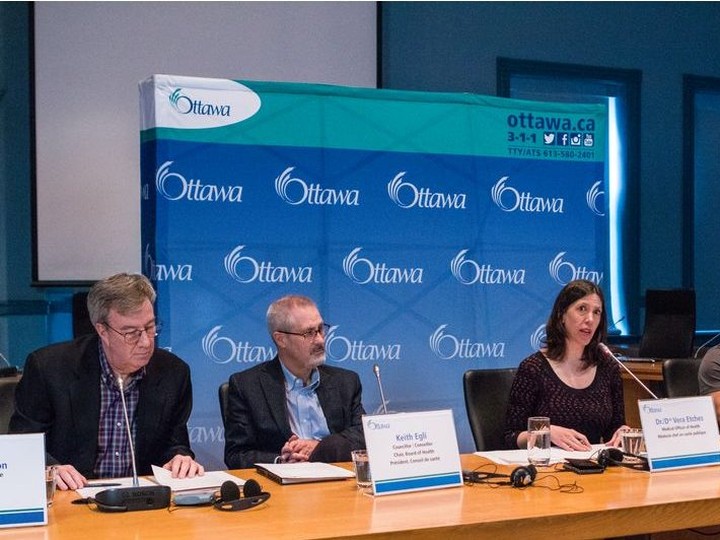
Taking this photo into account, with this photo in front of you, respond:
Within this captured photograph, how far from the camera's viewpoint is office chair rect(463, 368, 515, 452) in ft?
12.0

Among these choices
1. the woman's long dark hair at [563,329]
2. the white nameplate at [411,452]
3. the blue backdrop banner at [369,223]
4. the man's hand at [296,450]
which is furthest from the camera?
the blue backdrop banner at [369,223]

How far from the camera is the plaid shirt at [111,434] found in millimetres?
3127

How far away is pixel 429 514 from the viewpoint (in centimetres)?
239

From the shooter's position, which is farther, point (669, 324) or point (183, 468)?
point (669, 324)

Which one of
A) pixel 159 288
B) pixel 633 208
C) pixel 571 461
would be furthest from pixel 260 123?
pixel 633 208

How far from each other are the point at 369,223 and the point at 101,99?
1.76 m

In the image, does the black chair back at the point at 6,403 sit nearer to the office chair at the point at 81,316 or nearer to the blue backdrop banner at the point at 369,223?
the blue backdrop banner at the point at 369,223

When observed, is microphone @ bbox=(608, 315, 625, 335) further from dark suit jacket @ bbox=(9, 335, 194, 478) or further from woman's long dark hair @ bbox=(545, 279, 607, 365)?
dark suit jacket @ bbox=(9, 335, 194, 478)

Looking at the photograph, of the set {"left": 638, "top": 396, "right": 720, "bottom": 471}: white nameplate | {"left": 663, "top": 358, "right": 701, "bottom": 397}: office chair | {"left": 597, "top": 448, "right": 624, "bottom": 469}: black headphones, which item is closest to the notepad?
{"left": 597, "top": 448, "right": 624, "bottom": 469}: black headphones

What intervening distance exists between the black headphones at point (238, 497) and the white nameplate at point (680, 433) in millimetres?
1070

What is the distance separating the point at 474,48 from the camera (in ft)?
22.6

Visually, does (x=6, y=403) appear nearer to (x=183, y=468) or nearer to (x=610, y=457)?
(x=183, y=468)

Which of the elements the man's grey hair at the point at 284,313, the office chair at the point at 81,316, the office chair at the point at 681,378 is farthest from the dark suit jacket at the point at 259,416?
the office chair at the point at 81,316

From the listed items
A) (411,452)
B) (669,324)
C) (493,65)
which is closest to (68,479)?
(411,452)
